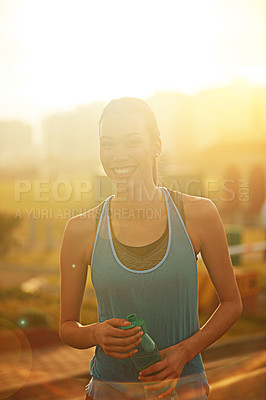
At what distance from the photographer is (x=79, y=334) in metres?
1.54

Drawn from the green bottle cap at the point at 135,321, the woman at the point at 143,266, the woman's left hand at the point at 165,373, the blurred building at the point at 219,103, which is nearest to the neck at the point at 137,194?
the woman at the point at 143,266

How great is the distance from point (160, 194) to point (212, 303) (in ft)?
18.2

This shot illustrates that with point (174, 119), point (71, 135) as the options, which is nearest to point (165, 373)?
point (174, 119)

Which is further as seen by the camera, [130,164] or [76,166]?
[76,166]

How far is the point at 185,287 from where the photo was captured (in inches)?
58.9

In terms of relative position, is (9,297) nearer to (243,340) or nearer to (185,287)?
(243,340)

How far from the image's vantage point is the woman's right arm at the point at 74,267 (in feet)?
5.08

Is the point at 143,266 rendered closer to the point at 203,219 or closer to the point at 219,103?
the point at 203,219

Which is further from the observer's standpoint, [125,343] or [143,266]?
[143,266]

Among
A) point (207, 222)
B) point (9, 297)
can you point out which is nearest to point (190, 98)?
point (207, 222)

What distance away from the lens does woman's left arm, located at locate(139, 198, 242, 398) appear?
1.48 metres

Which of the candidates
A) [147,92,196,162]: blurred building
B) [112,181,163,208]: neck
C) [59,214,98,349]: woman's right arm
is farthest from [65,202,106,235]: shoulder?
[147,92,196,162]: blurred building

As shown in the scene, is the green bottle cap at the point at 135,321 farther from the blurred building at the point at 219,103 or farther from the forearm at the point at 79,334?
the blurred building at the point at 219,103

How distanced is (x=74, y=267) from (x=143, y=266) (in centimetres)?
25
